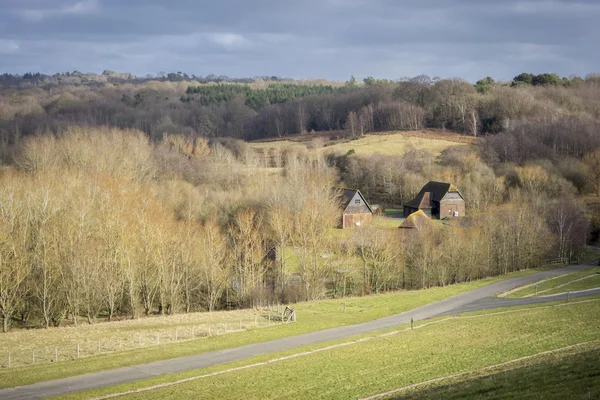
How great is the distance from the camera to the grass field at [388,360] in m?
27.5

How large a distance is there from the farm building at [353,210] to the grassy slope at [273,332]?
1084 inches

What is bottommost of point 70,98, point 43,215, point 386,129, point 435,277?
point 435,277

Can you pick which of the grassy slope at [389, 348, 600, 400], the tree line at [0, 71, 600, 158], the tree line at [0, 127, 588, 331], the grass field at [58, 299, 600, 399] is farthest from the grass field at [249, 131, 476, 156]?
the grassy slope at [389, 348, 600, 400]

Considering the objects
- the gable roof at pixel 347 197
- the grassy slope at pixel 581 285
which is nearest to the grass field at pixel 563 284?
the grassy slope at pixel 581 285

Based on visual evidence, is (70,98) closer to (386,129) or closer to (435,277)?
(386,129)

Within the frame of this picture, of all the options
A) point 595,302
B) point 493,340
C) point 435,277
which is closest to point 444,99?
point 435,277

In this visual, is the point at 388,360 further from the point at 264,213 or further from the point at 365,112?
the point at 365,112

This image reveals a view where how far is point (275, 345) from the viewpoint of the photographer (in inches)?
1500

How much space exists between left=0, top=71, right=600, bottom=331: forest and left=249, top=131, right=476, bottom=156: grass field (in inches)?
194

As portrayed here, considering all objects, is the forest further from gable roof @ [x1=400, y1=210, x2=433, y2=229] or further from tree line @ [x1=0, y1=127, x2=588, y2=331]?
gable roof @ [x1=400, y1=210, x2=433, y2=229]

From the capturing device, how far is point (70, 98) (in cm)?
19262

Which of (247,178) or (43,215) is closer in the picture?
(43,215)

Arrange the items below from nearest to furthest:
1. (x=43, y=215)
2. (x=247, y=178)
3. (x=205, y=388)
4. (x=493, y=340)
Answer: (x=205, y=388)
(x=493, y=340)
(x=43, y=215)
(x=247, y=178)

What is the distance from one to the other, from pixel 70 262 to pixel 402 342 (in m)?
27.4
